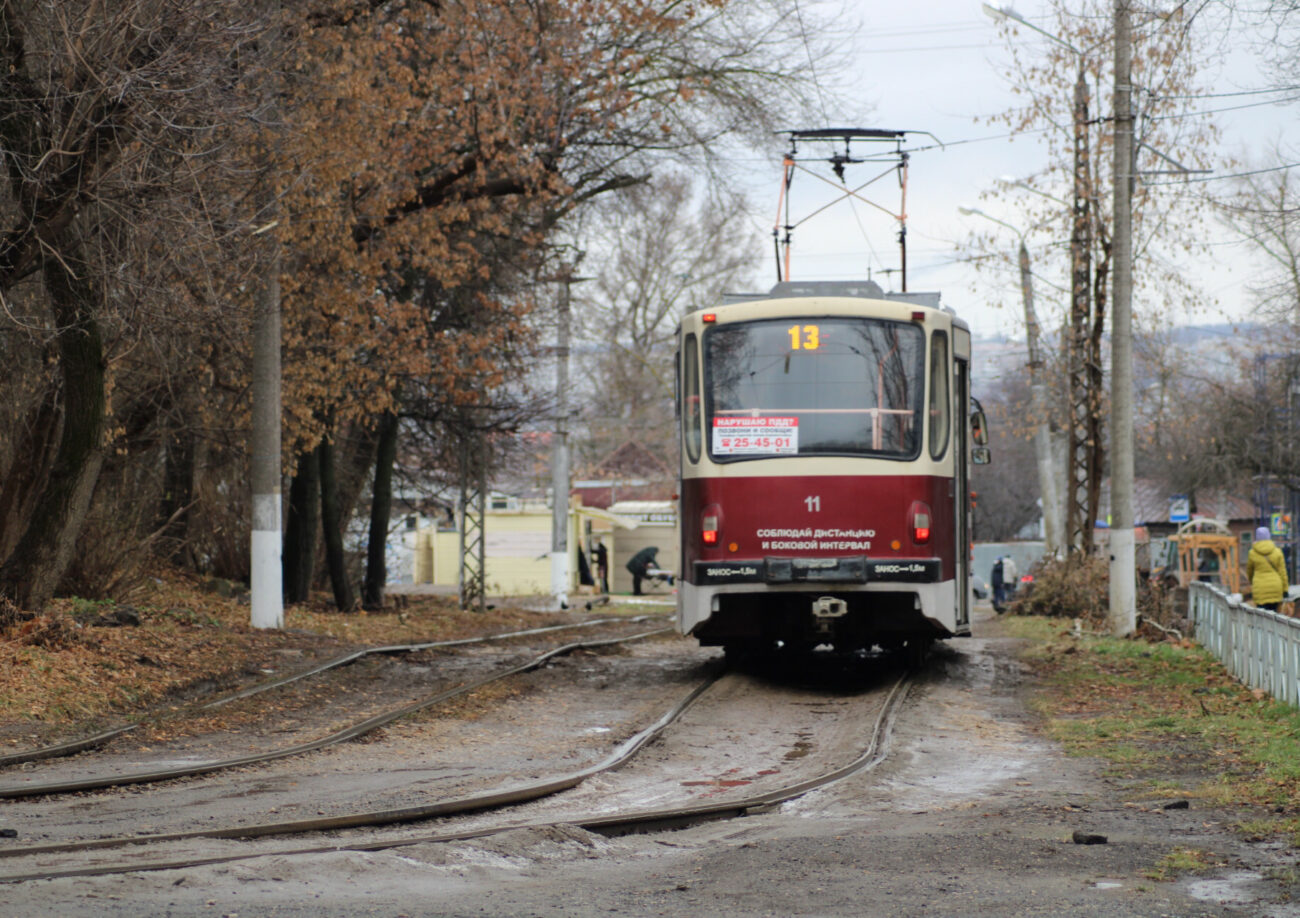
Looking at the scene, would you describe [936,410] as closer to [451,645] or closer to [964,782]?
[964,782]

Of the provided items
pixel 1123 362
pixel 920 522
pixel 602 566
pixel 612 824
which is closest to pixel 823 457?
pixel 920 522

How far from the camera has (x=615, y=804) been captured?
8.39 m

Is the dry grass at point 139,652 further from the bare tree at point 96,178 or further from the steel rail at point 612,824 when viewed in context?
the steel rail at point 612,824

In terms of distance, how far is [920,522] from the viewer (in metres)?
13.8

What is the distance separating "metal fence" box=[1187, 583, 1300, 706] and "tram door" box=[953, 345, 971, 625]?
2.48m

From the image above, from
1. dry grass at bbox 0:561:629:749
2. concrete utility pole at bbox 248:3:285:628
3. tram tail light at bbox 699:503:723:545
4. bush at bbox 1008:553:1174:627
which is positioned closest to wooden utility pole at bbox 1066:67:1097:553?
bush at bbox 1008:553:1174:627

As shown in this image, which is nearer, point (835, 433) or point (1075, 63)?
point (835, 433)

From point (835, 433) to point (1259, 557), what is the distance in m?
8.19

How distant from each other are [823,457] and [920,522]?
3.43 feet

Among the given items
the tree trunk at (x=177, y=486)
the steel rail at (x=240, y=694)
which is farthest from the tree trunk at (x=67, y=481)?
the tree trunk at (x=177, y=486)

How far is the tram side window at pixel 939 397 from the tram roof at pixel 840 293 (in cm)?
46

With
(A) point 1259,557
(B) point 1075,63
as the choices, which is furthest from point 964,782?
(B) point 1075,63

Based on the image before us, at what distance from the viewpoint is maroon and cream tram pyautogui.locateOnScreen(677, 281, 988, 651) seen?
1370 centimetres

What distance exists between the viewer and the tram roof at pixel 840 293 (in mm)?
14523
